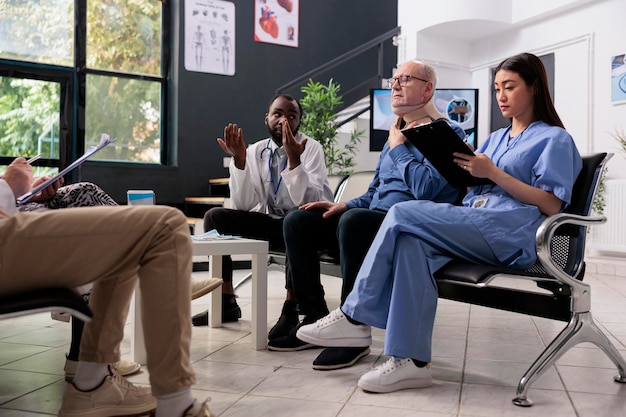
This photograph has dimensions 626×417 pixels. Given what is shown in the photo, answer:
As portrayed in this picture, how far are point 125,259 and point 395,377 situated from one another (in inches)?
36.7

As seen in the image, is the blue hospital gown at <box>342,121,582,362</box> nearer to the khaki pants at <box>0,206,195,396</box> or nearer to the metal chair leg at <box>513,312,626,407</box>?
the metal chair leg at <box>513,312,626,407</box>

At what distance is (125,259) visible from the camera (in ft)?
4.06

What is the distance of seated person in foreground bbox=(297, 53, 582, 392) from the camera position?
178 cm

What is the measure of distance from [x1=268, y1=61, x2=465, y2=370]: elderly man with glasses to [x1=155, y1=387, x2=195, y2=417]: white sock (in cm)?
82

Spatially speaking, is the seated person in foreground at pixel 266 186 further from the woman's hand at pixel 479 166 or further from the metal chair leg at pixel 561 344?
the metal chair leg at pixel 561 344

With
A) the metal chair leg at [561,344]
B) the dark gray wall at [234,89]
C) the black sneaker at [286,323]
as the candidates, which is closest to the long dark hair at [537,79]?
the metal chair leg at [561,344]

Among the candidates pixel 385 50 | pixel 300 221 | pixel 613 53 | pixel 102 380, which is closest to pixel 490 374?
pixel 300 221

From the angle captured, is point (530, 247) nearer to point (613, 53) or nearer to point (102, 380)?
point (102, 380)

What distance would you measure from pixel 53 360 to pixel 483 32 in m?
6.05

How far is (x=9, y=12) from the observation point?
5.84 meters

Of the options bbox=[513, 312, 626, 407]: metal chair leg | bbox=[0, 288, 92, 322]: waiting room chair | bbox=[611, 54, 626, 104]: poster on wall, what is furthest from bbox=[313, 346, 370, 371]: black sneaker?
bbox=[611, 54, 626, 104]: poster on wall

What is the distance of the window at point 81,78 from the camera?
5.88 m

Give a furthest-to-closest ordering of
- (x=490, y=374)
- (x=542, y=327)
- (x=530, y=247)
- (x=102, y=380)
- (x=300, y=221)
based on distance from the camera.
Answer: (x=542, y=327)
(x=300, y=221)
(x=490, y=374)
(x=530, y=247)
(x=102, y=380)

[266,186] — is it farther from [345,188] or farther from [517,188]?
[517,188]
